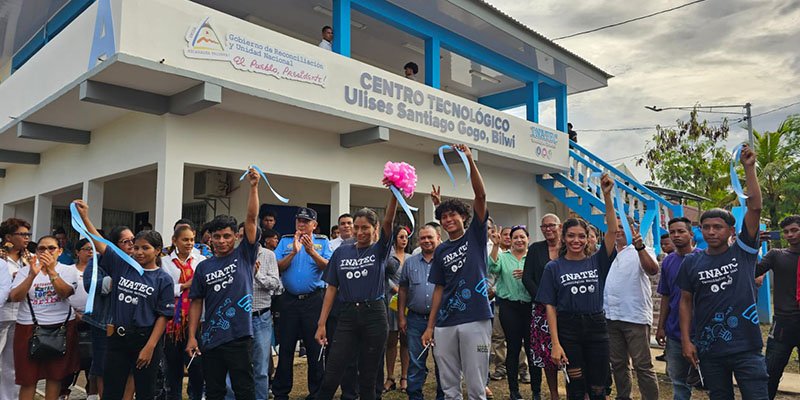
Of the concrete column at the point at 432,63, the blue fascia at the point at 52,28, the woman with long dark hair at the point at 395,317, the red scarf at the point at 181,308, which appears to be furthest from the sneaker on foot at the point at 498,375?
the blue fascia at the point at 52,28

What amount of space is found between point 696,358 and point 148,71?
5.81 m

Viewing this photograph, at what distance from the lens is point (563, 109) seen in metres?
13.6

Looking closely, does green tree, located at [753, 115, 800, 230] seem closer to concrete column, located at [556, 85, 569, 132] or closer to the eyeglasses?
concrete column, located at [556, 85, 569, 132]

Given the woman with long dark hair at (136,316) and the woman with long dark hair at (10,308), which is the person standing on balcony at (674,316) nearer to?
the woman with long dark hair at (136,316)

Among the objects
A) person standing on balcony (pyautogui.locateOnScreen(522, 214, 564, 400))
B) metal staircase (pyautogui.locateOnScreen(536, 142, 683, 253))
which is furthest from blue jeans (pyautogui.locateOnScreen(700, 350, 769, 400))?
metal staircase (pyautogui.locateOnScreen(536, 142, 683, 253))

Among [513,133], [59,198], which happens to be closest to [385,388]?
[513,133]

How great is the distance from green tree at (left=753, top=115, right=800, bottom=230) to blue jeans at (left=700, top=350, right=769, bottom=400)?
62.8 feet

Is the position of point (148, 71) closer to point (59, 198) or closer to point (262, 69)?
point (262, 69)

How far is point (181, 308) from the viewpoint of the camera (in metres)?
4.80

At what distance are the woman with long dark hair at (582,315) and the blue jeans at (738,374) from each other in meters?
0.68

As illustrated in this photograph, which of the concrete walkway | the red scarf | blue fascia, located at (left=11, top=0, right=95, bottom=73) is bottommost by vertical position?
the concrete walkway

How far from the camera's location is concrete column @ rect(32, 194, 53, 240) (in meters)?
10.3

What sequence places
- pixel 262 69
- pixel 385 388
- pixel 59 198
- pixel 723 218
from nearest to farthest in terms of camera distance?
pixel 723 218 < pixel 385 388 < pixel 262 69 < pixel 59 198

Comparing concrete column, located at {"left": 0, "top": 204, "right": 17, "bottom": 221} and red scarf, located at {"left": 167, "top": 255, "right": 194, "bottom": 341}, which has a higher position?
concrete column, located at {"left": 0, "top": 204, "right": 17, "bottom": 221}
